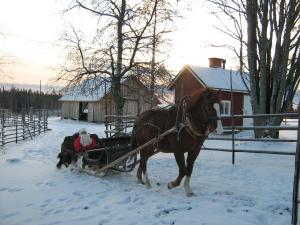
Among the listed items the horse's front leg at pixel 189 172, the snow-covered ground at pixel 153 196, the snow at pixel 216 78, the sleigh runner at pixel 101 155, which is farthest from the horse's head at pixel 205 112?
the snow at pixel 216 78

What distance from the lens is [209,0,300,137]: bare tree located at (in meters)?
15.7

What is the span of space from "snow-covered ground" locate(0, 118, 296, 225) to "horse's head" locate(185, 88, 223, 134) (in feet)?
4.03

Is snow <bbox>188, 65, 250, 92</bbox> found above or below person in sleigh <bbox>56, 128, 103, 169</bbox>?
above

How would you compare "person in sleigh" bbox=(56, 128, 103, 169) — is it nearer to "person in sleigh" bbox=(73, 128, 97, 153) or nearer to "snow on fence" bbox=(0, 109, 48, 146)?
"person in sleigh" bbox=(73, 128, 97, 153)

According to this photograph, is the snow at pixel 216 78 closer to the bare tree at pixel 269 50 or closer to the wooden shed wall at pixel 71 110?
the bare tree at pixel 269 50

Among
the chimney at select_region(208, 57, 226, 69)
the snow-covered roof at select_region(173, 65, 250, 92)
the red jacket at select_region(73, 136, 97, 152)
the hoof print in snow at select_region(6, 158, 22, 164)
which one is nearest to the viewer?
the red jacket at select_region(73, 136, 97, 152)

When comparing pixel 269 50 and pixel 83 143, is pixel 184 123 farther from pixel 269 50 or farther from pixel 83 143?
pixel 269 50

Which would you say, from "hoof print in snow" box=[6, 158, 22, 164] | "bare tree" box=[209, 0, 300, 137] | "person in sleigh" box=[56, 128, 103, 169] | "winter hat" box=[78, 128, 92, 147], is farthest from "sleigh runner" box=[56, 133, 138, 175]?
"bare tree" box=[209, 0, 300, 137]

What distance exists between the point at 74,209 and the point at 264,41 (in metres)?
12.1

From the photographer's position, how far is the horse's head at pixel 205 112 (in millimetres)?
6894

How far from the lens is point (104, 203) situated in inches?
268

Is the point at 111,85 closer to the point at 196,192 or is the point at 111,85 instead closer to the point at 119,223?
the point at 196,192

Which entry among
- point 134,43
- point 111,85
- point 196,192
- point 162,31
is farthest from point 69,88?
point 196,192

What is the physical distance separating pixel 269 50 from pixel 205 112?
36.0 ft
